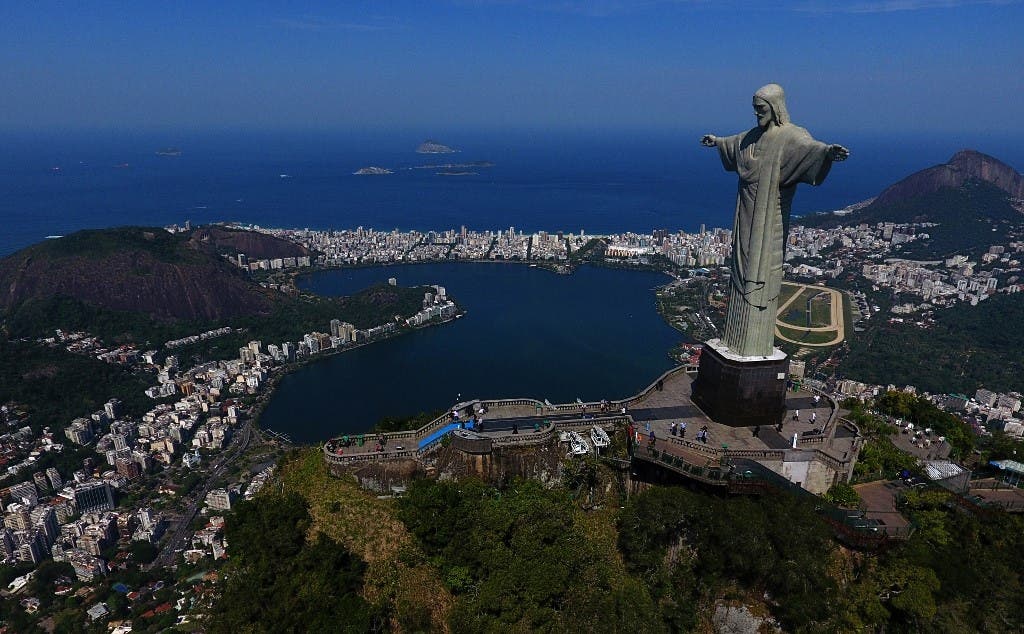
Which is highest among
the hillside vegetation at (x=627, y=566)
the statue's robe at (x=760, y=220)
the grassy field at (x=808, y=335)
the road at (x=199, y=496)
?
the statue's robe at (x=760, y=220)

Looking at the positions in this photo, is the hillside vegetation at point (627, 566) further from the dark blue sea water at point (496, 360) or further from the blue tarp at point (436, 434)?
the dark blue sea water at point (496, 360)

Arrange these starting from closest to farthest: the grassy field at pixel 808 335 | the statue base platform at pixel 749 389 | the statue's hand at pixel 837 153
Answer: the statue's hand at pixel 837 153, the statue base platform at pixel 749 389, the grassy field at pixel 808 335

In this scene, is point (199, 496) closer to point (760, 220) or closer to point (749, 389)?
point (749, 389)

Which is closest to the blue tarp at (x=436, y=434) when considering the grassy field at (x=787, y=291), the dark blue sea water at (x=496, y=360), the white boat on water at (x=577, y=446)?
the white boat on water at (x=577, y=446)

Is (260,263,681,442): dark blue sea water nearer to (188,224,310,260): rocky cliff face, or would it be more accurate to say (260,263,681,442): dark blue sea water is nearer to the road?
the road

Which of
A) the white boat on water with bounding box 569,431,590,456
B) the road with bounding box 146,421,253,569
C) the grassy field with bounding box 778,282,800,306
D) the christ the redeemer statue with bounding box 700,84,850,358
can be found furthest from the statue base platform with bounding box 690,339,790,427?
the grassy field with bounding box 778,282,800,306

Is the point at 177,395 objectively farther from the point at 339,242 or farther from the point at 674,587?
the point at 339,242

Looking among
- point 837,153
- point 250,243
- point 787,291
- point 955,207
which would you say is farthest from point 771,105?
point 955,207
